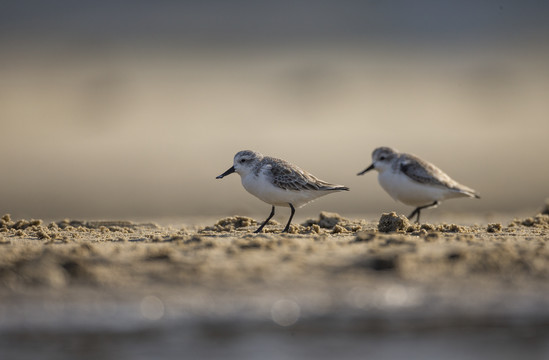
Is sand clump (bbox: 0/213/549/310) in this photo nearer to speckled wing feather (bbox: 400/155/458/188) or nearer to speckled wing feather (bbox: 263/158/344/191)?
speckled wing feather (bbox: 263/158/344/191)

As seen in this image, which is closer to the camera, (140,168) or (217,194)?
(217,194)

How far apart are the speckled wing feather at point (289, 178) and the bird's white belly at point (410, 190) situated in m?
1.44

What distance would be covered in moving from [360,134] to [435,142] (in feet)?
6.27

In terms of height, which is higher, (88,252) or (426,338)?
(88,252)

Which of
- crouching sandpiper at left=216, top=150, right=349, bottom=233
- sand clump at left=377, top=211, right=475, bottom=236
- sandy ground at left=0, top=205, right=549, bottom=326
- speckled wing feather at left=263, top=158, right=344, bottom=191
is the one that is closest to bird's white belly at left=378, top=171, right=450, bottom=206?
crouching sandpiper at left=216, top=150, right=349, bottom=233

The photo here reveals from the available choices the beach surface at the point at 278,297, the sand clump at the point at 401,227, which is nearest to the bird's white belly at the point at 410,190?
the sand clump at the point at 401,227

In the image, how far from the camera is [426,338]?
6555mm

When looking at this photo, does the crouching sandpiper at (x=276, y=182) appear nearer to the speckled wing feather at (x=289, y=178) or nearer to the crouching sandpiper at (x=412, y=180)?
the speckled wing feather at (x=289, y=178)

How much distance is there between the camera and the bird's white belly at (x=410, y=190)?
11547 millimetres

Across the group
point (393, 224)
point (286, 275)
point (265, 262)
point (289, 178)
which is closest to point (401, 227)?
point (393, 224)

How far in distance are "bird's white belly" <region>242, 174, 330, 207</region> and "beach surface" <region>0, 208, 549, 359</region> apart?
149 centimetres

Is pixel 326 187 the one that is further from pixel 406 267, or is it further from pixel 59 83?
pixel 59 83

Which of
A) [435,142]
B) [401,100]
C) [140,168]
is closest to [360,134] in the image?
[435,142]

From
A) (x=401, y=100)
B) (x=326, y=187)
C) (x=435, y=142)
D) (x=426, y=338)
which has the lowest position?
(x=426, y=338)
